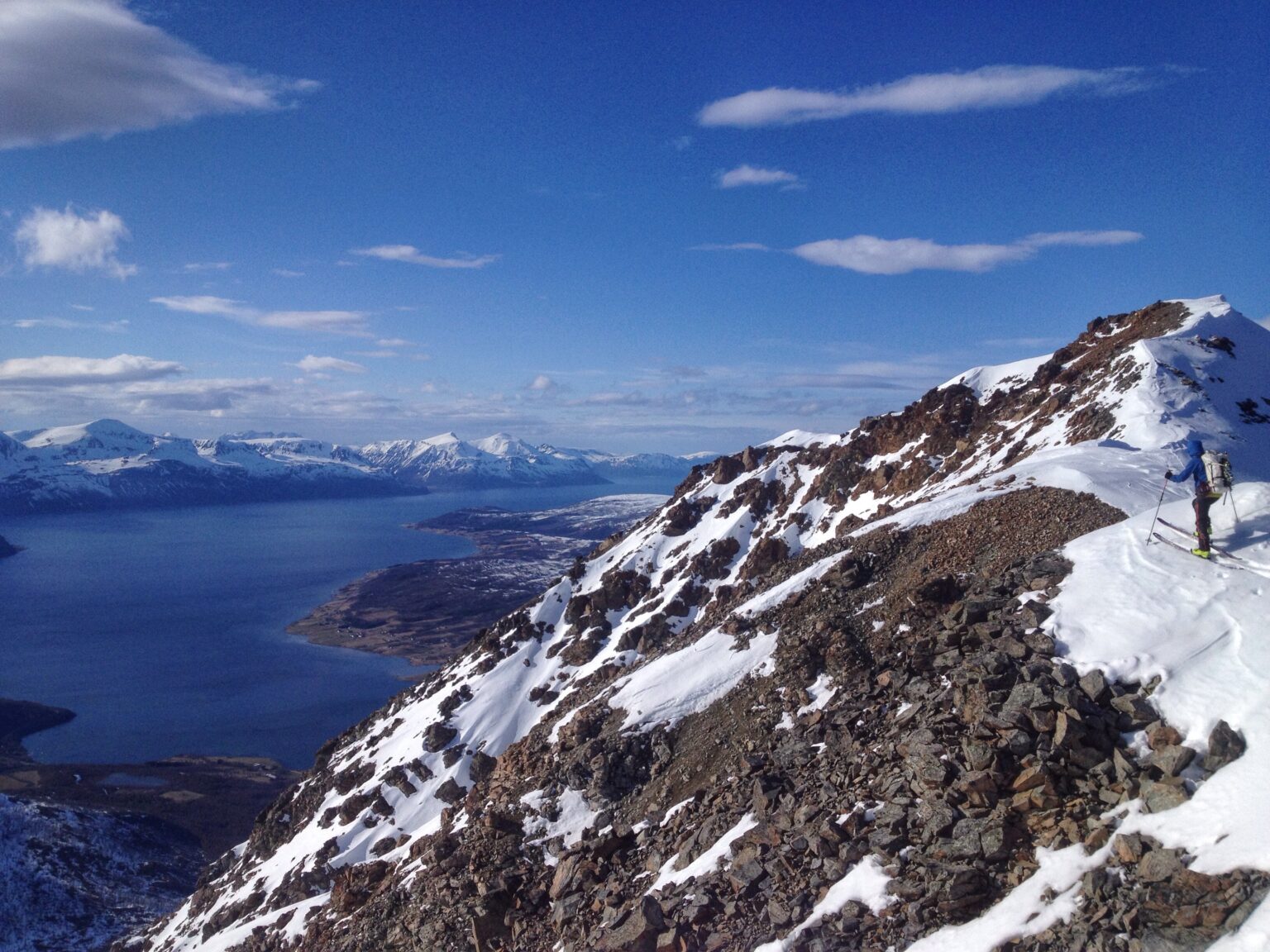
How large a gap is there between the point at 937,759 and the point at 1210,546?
8175 millimetres

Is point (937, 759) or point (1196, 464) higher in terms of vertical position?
point (1196, 464)

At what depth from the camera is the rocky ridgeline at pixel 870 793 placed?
457 inches

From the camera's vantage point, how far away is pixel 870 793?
47.8 feet

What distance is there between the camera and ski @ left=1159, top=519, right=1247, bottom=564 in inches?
630

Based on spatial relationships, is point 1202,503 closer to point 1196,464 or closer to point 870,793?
point 1196,464

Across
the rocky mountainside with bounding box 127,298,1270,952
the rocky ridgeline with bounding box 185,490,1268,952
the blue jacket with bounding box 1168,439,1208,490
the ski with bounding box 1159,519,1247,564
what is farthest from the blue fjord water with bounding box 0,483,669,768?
the blue jacket with bounding box 1168,439,1208,490

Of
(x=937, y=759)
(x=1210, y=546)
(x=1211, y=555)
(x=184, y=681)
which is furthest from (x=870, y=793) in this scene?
(x=184, y=681)

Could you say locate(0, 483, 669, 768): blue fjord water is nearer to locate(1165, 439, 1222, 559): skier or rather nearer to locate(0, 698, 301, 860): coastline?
locate(0, 698, 301, 860): coastline

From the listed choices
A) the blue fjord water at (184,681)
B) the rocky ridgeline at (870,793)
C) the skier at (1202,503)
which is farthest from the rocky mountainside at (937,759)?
the blue fjord water at (184,681)

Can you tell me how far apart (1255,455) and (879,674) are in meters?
29.2

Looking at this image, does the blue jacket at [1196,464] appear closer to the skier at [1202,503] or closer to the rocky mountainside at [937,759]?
the skier at [1202,503]

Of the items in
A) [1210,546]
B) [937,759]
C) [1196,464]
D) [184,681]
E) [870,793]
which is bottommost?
[184,681]

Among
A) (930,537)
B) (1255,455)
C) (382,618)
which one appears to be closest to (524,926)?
(930,537)

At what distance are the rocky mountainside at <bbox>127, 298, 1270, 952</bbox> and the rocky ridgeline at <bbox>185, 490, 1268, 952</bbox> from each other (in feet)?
0.19
